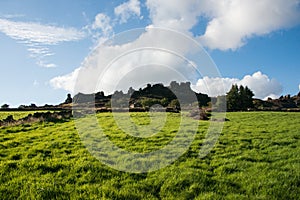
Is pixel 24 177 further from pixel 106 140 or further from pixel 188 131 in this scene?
pixel 188 131

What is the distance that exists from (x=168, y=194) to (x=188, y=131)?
13497mm

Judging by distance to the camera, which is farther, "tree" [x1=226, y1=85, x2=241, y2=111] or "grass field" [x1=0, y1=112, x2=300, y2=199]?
"tree" [x1=226, y1=85, x2=241, y2=111]

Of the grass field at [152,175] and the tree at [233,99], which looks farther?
the tree at [233,99]

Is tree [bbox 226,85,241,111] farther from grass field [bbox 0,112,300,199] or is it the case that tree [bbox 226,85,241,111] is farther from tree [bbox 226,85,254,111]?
grass field [bbox 0,112,300,199]

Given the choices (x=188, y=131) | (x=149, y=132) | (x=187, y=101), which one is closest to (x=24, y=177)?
(x=149, y=132)

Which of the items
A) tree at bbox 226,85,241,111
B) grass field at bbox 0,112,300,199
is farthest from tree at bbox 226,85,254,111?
grass field at bbox 0,112,300,199

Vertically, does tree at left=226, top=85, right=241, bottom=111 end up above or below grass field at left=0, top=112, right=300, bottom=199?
above

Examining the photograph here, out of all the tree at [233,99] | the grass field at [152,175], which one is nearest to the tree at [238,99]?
the tree at [233,99]

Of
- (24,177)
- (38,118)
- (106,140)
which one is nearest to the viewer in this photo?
(24,177)

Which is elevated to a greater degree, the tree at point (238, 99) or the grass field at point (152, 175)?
the tree at point (238, 99)

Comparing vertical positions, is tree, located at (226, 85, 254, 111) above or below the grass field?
above

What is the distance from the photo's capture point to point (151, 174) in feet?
39.0

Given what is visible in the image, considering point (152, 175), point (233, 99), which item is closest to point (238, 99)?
point (233, 99)

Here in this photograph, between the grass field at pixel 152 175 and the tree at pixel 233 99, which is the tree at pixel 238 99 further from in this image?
the grass field at pixel 152 175
